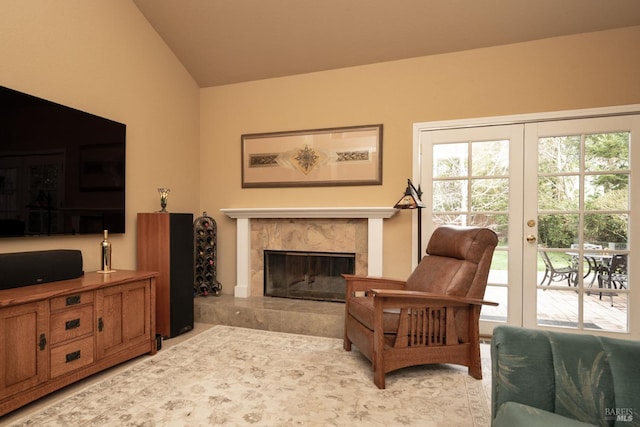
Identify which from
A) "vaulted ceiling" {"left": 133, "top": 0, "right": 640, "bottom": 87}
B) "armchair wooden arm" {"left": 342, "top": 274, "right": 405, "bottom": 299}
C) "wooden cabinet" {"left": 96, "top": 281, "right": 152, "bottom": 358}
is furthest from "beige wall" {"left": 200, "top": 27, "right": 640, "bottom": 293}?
"wooden cabinet" {"left": 96, "top": 281, "right": 152, "bottom": 358}

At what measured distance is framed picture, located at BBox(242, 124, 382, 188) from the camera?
355cm

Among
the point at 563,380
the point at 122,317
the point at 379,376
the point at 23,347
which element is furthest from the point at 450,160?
the point at 23,347

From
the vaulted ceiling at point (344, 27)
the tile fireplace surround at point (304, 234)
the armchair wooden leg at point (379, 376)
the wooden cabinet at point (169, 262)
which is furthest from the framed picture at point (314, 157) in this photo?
the armchair wooden leg at point (379, 376)

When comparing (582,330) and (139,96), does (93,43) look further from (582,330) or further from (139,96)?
(582,330)

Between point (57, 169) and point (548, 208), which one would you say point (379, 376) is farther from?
point (57, 169)

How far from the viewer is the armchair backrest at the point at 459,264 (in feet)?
7.50

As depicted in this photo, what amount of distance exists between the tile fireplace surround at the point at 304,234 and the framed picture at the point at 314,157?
0.35m

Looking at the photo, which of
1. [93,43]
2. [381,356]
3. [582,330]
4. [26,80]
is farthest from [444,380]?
[93,43]

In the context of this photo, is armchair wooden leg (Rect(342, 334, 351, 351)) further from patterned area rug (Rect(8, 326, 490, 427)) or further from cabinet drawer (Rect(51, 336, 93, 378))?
cabinet drawer (Rect(51, 336, 93, 378))

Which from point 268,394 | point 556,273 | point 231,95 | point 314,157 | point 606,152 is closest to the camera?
point 268,394

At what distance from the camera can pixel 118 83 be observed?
3.12 m

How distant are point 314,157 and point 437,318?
2.12 m

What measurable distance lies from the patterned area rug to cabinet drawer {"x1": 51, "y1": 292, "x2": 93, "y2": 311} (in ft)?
1.74

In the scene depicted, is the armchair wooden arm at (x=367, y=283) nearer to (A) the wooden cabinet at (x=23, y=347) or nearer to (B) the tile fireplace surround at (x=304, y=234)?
(B) the tile fireplace surround at (x=304, y=234)
